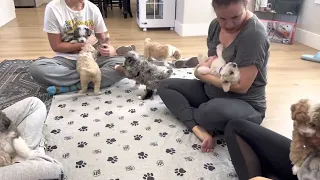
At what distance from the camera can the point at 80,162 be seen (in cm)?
124

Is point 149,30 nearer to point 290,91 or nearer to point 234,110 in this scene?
point 290,91

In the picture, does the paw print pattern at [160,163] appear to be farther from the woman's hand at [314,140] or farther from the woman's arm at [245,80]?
the woman's hand at [314,140]

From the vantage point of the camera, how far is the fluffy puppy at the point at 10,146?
1.00 metres

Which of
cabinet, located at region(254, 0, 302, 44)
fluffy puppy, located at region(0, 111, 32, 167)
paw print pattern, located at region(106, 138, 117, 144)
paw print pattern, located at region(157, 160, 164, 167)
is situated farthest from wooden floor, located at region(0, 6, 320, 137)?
fluffy puppy, located at region(0, 111, 32, 167)

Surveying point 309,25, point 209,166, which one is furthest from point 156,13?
point 209,166

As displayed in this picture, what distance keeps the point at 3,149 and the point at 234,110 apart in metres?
0.92

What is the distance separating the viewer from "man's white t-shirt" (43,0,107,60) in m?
1.80

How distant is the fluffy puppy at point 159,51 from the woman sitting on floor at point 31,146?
1074 millimetres

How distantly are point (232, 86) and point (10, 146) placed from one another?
919 mm

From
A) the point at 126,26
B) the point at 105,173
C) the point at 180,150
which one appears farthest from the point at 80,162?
the point at 126,26

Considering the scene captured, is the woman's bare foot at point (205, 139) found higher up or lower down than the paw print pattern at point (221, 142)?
higher up

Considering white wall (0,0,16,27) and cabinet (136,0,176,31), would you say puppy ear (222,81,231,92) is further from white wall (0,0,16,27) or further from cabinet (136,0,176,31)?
white wall (0,0,16,27)

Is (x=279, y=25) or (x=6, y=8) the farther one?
(x=6, y=8)

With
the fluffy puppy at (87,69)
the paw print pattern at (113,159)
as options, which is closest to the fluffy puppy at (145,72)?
the fluffy puppy at (87,69)
